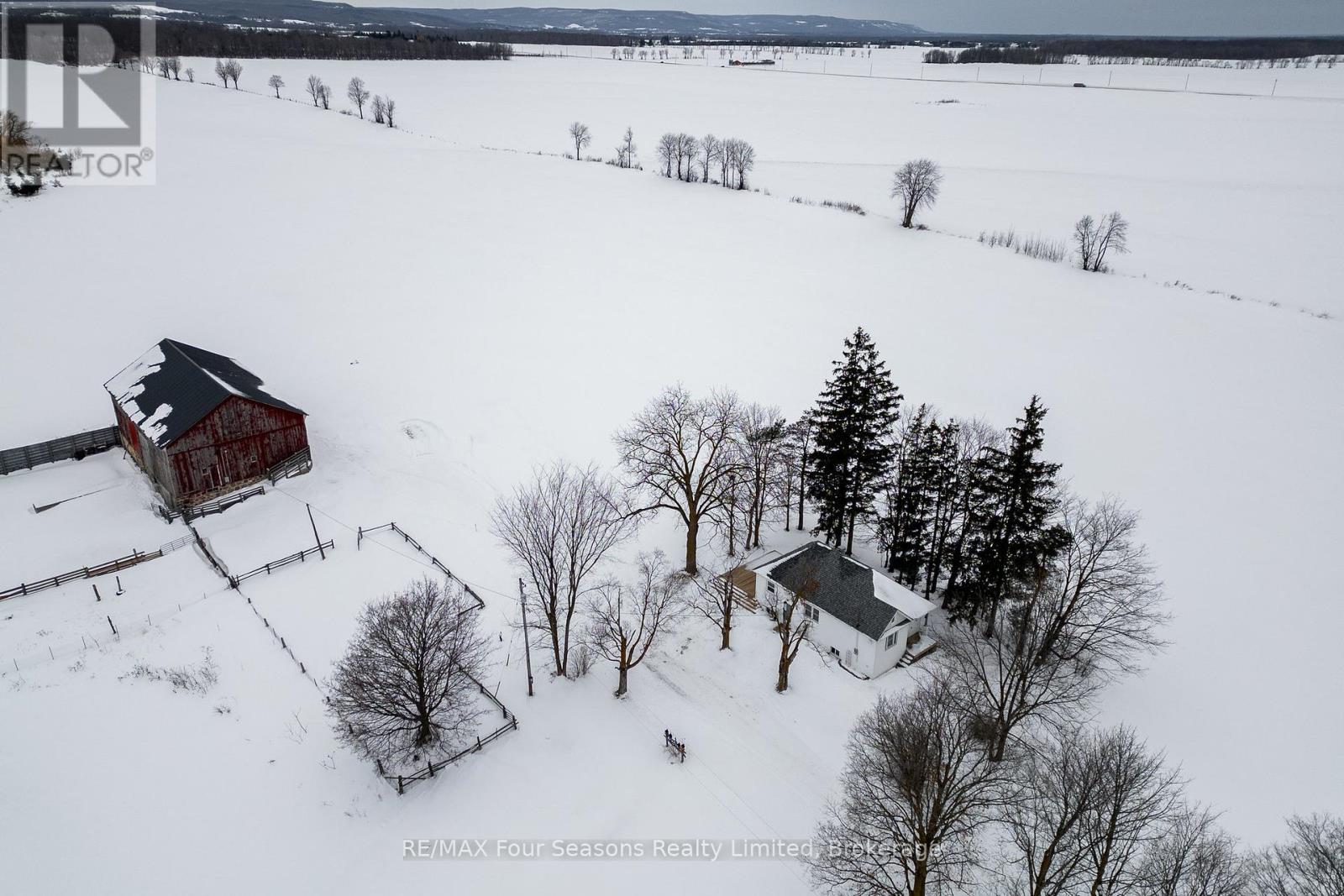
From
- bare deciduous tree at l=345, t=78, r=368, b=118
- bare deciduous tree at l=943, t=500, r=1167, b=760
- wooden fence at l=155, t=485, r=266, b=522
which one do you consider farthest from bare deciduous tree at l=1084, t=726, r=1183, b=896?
bare deciduous tree at l=345, t=78, r=368, b=118

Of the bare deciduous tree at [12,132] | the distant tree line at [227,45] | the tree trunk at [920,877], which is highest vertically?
the distant tree line at [227,45]

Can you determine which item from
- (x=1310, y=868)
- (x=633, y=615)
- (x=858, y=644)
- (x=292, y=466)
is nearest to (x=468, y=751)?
(x=633, y=615)

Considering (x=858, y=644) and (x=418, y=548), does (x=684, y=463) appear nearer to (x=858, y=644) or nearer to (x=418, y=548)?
(x=858, y=644)

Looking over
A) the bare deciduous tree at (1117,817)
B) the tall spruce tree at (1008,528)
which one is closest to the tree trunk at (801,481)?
the tall spruce tree at (1008,528)

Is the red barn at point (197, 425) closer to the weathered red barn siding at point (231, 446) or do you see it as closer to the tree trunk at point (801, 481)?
the weathered red barn siding at point (231, 446)

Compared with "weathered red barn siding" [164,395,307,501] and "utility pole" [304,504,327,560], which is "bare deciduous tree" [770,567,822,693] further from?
"weathered red barn siding" [164,395,307,501]

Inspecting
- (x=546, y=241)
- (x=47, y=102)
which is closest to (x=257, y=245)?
(x=546, y=241)

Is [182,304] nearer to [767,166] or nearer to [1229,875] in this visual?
[1229,875]
